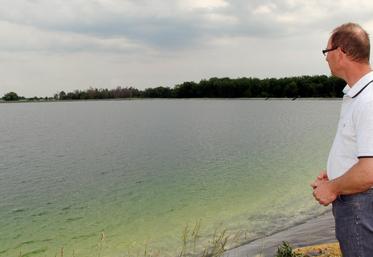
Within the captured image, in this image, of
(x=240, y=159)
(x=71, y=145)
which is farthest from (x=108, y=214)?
(x=71, y=145)

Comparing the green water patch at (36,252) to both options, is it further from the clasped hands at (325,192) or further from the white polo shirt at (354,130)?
the white polo shirt at (354,130)

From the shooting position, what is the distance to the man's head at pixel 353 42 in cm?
316

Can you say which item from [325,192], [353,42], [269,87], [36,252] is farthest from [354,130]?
[269,87]

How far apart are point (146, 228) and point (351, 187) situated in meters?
10.3

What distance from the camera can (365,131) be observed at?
2955mm

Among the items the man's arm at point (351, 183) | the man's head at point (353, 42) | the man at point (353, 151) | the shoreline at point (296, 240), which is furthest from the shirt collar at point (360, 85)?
the shoreline at point (296, 240)

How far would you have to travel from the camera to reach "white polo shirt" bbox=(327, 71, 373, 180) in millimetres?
2957

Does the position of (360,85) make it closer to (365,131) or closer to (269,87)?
(365,131)

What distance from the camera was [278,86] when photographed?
556ft

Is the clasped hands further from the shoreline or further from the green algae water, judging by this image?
the shoreline

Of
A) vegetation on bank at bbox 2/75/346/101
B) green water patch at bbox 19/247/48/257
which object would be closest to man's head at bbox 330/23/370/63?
green water patch at bbox 19/247/48/257

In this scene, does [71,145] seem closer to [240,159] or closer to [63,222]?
[240,159]

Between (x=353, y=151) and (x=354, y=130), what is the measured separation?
187 mm

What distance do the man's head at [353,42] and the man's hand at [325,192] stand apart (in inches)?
41.2
